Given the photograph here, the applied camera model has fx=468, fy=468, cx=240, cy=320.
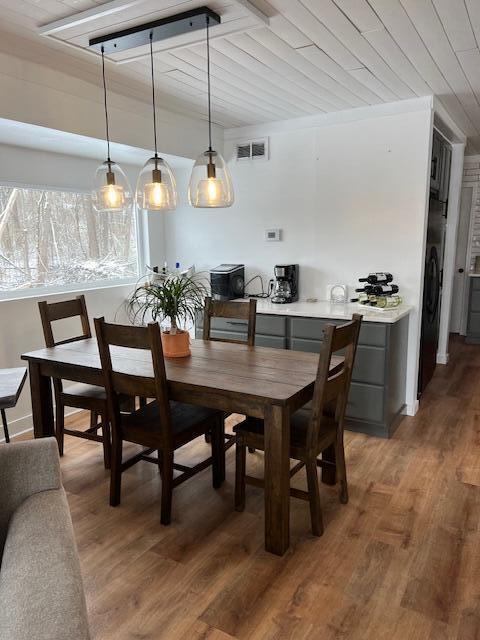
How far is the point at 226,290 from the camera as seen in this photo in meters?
4.13

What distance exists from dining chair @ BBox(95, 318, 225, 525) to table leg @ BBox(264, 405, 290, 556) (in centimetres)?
50

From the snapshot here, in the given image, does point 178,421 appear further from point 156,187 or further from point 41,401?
point 156,187

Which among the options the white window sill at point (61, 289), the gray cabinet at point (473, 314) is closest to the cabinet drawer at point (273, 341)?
the white window sill at point (61, 289)

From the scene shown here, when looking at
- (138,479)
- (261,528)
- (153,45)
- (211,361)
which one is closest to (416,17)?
(153,45)

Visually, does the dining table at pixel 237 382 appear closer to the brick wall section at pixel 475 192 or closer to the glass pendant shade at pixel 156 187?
the glass pendant shade at pixel 156 187

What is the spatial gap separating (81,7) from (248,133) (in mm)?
2336

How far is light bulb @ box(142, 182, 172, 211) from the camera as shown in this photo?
2541mm

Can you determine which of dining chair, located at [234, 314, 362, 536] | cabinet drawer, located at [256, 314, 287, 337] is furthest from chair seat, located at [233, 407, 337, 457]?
cabinet drawer, located at [256, 314, 287, 337]

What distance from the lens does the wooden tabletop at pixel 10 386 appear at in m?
2.21

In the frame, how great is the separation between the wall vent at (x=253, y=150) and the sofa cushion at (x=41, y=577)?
140 inches

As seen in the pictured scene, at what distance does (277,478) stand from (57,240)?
2728mm

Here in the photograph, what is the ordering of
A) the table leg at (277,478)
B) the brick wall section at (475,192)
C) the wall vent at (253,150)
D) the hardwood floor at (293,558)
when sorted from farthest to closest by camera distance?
the brick wall section at (475,192)
the wall vent at (253,150)
the table leg at (277,478)
the hardwood floor at (293,558)

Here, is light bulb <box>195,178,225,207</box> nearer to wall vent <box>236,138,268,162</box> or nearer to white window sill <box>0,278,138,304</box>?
white window sill <box>0,278,138,304</box>

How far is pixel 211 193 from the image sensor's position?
239cm
